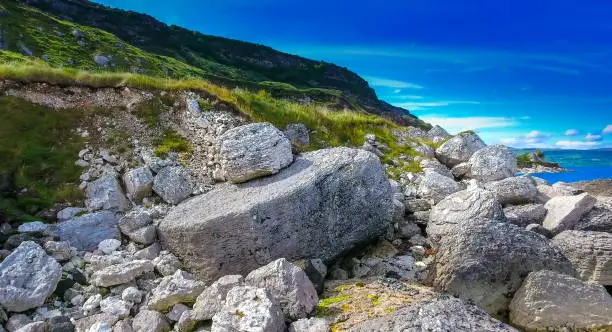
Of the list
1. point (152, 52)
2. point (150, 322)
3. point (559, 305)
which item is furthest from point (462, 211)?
point (152, 52)

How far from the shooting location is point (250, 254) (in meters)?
9.20

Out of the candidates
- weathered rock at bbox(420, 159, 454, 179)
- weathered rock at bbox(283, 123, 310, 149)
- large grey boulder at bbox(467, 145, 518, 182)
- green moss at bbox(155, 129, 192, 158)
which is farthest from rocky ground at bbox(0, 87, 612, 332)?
weathered rock at bbox(283, 123, 310, 149)

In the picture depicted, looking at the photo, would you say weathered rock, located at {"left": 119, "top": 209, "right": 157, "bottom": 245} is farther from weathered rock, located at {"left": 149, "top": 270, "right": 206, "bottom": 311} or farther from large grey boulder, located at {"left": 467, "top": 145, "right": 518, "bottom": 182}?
large grey boulder, located at {"left": 467, "top": 145, "right": 518, "bottom": 182}

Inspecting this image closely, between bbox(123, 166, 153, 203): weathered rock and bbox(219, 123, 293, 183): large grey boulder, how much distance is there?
2.69m

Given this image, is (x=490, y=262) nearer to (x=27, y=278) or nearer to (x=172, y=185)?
(x=172, y=185)

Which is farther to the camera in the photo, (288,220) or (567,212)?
(567,212)

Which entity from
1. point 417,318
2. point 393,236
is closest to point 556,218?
point 393,236

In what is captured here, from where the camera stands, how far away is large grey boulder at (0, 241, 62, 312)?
777 centimetres

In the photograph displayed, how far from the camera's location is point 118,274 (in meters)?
8.66

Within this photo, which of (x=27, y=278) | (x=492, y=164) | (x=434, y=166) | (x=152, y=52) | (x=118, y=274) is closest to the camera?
(x=27, y=278)

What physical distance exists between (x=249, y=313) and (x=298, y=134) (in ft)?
40.1

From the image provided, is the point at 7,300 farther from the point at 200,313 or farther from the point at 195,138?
the point at 195,138

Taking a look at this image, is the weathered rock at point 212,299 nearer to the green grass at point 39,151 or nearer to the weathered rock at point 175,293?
the weathered rock at point 175,293

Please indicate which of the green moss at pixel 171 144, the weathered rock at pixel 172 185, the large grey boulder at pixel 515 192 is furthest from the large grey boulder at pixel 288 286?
the large grey boulder at pixel 515 192
